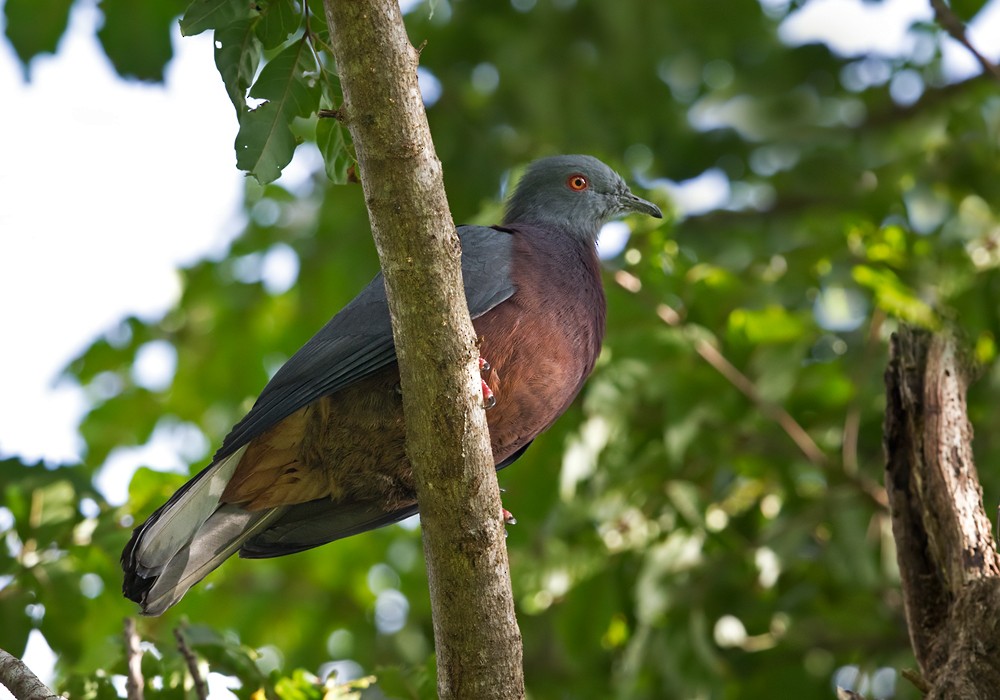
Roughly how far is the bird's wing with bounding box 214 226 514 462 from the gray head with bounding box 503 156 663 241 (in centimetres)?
86

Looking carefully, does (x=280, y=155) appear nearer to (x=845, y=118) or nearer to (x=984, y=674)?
(x=984, y=674)

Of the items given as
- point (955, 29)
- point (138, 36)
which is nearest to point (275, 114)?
point (955, 29)

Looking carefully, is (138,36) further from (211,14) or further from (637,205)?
(211,14)

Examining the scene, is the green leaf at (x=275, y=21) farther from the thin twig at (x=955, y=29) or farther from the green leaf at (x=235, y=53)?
the thin twig at (x=955, y=29)

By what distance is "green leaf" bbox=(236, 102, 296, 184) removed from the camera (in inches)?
112

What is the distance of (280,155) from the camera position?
2.88 m

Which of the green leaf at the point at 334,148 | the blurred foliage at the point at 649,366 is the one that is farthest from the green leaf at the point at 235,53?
the green leaf at the point at 334,148

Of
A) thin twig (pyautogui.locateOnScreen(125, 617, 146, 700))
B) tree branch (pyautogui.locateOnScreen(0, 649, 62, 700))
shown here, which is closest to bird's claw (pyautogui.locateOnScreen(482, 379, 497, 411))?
thin twig (pyautogui.locateOnScreen(125, 617, 146, 700))

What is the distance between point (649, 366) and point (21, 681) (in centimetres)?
309

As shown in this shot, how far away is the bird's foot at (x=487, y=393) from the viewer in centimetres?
335

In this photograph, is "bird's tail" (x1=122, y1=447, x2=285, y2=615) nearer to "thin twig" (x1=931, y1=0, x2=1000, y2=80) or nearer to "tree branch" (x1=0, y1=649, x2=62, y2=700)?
"tree branch" (x1=0, y1=649, x2=62, y2=700)

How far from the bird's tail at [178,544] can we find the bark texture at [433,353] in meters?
1.01

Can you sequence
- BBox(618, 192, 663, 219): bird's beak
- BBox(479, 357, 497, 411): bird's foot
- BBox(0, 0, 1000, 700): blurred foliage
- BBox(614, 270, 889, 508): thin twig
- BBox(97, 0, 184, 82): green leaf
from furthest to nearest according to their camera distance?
1. BBox(97, 0, 184, 82): green leaf
2. BBox(614, 270, 889, 508): thin twig
3. BBox(618, 192, 663, 219): bird's beak
4. BBox(0, 0, 1000, 700): blurred foliage
5. BBox(479, 357, 497, 411): bird's foot

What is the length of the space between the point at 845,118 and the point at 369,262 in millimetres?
3051
